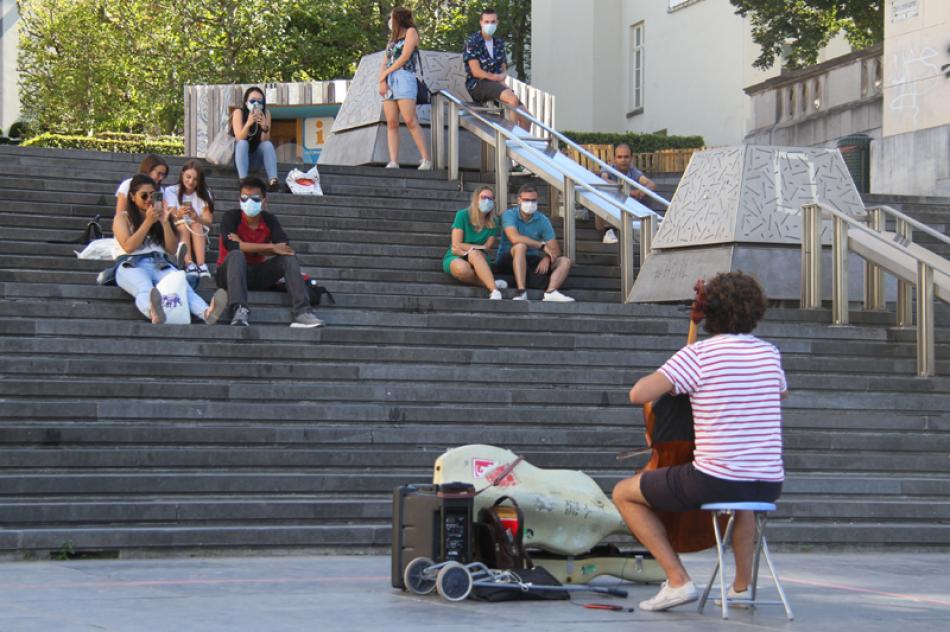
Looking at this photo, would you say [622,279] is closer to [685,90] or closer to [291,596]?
[291,596]

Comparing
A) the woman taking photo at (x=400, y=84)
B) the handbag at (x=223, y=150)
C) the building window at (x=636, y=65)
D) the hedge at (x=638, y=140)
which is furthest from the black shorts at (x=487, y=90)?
the building window at (x=636, y=65)

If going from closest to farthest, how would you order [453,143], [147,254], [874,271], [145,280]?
[145,280]
[147,254]
[874,271]
[453,143]

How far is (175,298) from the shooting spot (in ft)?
37.8

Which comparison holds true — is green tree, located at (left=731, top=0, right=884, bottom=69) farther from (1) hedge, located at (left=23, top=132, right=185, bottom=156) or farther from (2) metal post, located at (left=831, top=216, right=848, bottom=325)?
(2) metal post, located at (left=831, top=216, right=848, bottom=325)

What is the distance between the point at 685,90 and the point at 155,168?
27.0 meters

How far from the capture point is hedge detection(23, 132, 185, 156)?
3114cm

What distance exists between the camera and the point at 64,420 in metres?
9.98

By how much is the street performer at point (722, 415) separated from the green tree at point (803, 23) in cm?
2064

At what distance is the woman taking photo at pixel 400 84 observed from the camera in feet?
56.6

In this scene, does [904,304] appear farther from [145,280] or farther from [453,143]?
[145,280]

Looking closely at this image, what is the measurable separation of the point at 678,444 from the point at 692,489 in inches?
12.3

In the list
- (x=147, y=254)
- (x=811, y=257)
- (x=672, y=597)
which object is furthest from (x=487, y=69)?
(x=672, y=597)

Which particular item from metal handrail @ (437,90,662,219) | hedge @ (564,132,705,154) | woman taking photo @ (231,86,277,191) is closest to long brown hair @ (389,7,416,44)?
metal handrail @ (437,90,662,219)

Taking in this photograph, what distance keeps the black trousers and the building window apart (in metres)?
30.3
